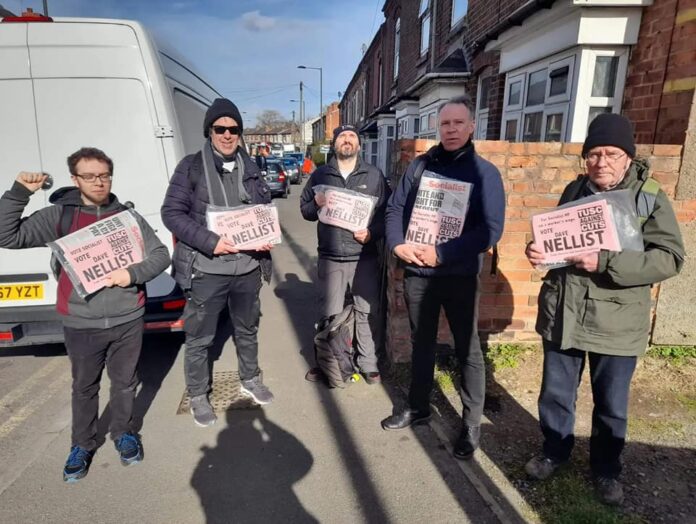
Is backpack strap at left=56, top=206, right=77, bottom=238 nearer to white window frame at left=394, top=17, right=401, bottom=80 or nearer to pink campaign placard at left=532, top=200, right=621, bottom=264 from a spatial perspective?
pink campaign placard at left=532, top=200, right=621, bottom=264

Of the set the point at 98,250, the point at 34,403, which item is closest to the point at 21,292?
the point at 34,403

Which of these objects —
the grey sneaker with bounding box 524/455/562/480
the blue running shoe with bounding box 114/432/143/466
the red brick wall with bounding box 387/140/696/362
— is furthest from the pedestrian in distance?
the blue running shoe with bounding box 114/432/143/466

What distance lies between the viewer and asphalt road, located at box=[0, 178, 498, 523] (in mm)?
2434

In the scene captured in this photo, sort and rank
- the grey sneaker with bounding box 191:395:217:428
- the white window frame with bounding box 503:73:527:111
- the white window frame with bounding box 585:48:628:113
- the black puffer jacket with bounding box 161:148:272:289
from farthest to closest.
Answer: the white window frame with bounding box 503:73:527:111 → the white window frame with bounding box 585:48:628:113 → the grey sneaker with bounding box 191:395:217:428 → the black puffer jacket with bounding box 161:148:272:289

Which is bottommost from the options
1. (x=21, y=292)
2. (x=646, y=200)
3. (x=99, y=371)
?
(x=99, y=371)

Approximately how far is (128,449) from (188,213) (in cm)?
151

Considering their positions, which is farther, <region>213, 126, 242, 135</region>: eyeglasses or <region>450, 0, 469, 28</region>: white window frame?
<region>450, 0, 469, 28</region>: white window frame

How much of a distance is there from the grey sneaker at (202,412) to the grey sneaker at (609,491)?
2.41 metres

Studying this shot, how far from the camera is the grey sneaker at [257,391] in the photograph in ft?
11.5

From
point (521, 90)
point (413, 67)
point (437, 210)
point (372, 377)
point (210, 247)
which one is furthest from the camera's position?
point (413, 67)

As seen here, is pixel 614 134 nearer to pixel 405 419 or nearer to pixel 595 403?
pixel 595 403

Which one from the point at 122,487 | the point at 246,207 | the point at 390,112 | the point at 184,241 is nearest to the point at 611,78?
the point at 246,207

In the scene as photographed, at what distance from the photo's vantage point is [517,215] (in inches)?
152

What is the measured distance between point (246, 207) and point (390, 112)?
15255 millimetres
